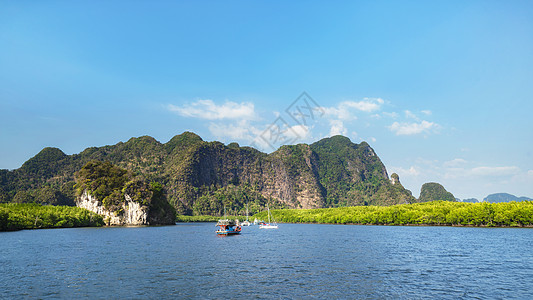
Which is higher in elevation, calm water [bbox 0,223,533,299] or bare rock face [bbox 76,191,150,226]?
bare rock face [bbox 76,191,150,226]

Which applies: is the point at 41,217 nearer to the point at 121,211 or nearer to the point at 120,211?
the point at 120,211

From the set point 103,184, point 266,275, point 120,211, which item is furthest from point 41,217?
point 266,275

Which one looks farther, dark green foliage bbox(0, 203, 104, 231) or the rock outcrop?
the rock outcrop

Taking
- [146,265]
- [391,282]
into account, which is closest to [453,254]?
[391,282]

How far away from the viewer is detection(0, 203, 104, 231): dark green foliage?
4297 inches

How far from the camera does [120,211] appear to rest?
168 meters

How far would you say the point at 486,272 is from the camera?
41969 millimetres

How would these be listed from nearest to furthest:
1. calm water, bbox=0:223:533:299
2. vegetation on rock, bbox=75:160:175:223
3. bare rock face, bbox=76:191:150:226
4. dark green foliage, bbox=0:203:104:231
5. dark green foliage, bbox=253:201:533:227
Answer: calm water, bbox=0:223:533:299, dark green foliage, bbox=0:203:104:231, dark green foliage, bbox=253:201:533:227, vegetation on rock, bbox=75:160:175:223, bare rock face, bbox=76:191:150:226

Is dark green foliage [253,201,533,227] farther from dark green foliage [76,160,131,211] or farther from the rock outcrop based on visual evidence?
dark green foliage [76,160,131,211]

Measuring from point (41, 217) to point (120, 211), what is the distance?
42.2 metres

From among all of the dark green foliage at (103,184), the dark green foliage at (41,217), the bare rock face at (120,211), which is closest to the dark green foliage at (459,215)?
the bare rock face at (120,211)

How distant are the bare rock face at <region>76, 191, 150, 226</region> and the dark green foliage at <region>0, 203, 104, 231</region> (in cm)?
463

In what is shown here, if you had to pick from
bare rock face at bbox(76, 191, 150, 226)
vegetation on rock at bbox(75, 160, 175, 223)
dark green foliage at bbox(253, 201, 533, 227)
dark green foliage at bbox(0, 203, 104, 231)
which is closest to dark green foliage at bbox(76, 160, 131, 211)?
vegetation on rock at bbox(75, 160, 175, 223)

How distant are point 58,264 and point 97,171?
13696cm
